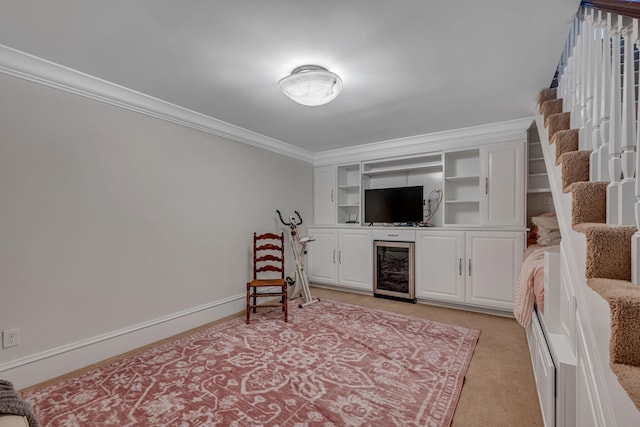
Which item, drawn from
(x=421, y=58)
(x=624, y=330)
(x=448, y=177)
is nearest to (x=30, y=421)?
(x=624, y=330)

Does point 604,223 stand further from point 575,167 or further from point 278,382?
point 278,382

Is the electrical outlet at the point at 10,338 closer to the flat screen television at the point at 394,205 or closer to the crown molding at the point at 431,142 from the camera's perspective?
the flat screen television at the point at 394,205

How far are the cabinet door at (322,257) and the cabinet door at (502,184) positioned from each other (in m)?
2.24

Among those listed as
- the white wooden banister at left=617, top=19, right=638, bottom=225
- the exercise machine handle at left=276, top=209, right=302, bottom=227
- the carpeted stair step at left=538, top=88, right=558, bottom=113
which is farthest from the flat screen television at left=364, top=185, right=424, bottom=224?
the white wooden banister at left=617, top=19, right=638, bottom=225

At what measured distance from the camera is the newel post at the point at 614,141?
3.29 feet

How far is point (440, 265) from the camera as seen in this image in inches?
152

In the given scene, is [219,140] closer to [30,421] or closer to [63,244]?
[63,244]

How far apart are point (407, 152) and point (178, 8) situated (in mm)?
3363

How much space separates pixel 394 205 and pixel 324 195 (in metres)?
1.23

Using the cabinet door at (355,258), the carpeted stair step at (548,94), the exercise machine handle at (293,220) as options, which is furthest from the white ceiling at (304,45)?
the cabinet door at (355,258)

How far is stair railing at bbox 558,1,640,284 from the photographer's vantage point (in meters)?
0.92

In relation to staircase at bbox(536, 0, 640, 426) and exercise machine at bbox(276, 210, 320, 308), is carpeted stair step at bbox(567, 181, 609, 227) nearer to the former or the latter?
staircase at bbox(536, 0, 640, 426)

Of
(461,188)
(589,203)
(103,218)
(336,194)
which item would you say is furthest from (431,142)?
(103,218)

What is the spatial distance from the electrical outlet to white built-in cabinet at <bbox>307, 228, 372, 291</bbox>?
3582mm
